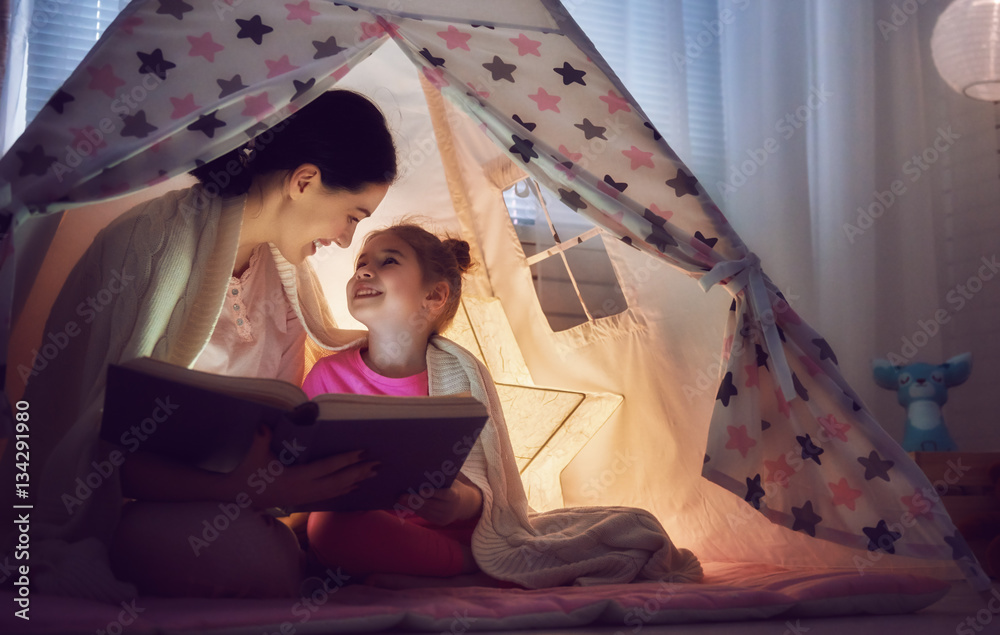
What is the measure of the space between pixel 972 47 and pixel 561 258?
1253 millimetres

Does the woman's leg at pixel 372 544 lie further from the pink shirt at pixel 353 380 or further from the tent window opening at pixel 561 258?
the tent window opening at pixel 561 258

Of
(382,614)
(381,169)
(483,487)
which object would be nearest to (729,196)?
(381,169)

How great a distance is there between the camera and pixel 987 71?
7.11ft

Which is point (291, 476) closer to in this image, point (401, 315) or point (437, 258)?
point (401, 315)

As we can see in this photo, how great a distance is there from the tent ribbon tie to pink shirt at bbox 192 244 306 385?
0.96 m

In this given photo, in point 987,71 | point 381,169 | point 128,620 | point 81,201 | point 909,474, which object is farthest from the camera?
point 987,71

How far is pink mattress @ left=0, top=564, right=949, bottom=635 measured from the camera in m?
0.97

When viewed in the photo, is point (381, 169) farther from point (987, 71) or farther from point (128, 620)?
→ point (987, 71)

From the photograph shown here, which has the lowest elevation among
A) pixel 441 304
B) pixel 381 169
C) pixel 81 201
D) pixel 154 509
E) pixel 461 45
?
pixel 154 509

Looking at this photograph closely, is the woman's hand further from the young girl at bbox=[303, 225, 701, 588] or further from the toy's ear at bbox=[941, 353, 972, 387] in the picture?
the toy's ear at bbox=[941, 353, 972, 387]

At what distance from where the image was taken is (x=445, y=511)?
1363 mm

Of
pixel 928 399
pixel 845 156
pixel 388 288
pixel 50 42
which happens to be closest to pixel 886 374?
pixel 928 399

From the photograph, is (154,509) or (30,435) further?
(30,435)

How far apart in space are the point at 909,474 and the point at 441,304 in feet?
3.38
